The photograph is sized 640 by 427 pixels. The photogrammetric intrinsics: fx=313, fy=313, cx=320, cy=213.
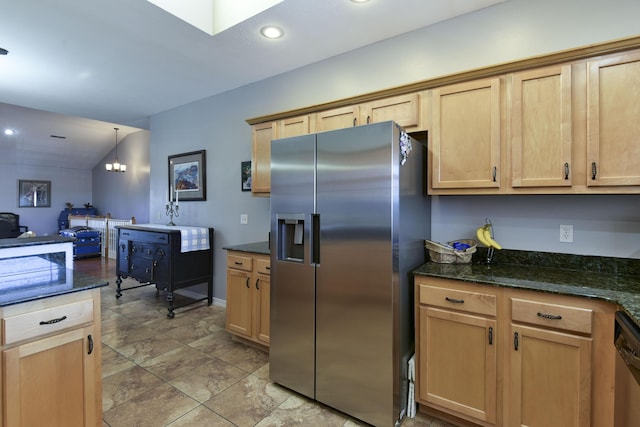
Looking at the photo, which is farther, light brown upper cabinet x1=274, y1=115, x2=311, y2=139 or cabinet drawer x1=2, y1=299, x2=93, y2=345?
light brown upper cabinet x1=274, y1=115, x2=311, y2=139

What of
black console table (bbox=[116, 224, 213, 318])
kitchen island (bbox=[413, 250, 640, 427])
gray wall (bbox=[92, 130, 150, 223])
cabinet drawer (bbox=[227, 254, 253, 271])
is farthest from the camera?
gray wall (bbox=[92, 130, 150, 223])

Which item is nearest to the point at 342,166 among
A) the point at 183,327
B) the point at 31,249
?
the point at 31,249

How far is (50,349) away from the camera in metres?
1.45

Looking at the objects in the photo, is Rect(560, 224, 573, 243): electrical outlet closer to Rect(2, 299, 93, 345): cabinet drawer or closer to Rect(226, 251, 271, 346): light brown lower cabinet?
Rect(226, 251, 271, 346): light brown lower cabinet

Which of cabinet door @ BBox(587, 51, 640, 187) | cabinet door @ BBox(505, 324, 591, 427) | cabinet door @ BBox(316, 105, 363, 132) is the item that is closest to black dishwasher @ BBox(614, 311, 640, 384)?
cabinet door @ BBox(505, 324, 591, 427)

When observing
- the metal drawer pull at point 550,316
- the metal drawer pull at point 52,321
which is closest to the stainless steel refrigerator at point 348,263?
the metal drawer pull at point 550,316

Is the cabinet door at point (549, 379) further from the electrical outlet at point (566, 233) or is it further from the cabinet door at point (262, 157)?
the cabinet door at point (262, 157)

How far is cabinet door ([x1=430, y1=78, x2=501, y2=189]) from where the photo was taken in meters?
1.96

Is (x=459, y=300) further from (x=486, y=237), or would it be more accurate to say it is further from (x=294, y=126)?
(x=294, y=126)

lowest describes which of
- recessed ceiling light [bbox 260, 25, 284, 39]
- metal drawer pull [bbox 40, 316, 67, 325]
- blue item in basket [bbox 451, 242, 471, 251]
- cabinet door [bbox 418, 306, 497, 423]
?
cabinet door [bbox 418, 306, 497, 423]

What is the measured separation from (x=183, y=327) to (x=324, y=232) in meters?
2.31

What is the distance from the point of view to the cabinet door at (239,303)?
286 cm

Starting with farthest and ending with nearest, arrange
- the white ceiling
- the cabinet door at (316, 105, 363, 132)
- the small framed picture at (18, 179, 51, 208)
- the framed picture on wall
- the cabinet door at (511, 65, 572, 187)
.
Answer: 1. the small framed picture at (18, 179, 51, 208)
2. the framed picture on wall
3. the cabinet door at (316, 105, 363, 132)
4. the white ceiling
5. the cabinet door at (511, 65, 572, 187)

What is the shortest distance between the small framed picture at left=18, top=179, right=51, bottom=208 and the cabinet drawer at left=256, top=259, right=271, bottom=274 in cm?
1001
